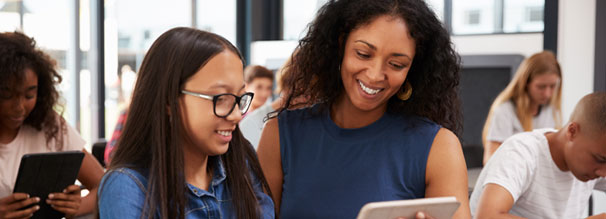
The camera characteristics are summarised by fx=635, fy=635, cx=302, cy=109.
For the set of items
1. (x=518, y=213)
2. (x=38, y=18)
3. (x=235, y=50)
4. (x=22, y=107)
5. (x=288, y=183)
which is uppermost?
(x=38, y=18)

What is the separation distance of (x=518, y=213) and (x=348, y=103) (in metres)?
0.75

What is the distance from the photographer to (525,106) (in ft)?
11.9

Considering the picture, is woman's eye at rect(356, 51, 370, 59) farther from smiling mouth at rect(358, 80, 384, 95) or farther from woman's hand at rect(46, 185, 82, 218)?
woman's hand at rect(46, 185, 82, 218)

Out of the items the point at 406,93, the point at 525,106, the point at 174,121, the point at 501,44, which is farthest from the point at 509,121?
the point at 174,121

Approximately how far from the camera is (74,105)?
453cm

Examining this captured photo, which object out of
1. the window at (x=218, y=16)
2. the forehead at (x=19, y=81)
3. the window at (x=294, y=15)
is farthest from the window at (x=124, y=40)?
the forehead at (x=19, y=81)

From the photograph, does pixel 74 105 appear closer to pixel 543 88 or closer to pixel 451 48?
pixel 543 88

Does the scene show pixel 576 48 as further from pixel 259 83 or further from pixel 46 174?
pixel 46 174

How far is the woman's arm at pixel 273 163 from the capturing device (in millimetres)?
1470

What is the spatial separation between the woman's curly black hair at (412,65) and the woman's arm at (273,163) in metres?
0.08

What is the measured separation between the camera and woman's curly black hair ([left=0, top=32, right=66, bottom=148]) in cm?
207

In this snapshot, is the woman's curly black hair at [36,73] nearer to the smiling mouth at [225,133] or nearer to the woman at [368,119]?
the woman at [368,119]

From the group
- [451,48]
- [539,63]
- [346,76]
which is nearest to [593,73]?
[539,63]

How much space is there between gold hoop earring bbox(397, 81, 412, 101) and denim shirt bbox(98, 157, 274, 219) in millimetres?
484
